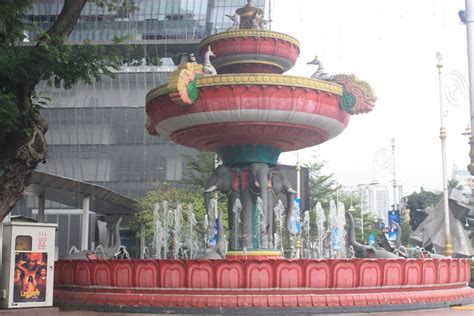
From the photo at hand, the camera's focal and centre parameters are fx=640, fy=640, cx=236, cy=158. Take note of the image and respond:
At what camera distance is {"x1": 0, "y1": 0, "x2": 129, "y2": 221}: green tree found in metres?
11.5

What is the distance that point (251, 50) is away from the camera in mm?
15664

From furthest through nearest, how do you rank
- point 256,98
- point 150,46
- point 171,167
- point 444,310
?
1. point 150,46
2. point 171,167
3. point 256,98
4. point 444,310

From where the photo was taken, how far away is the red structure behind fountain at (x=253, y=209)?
11078 millimetres

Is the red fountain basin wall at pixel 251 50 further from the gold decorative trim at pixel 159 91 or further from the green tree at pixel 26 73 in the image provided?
the green tree at pixel 26 73

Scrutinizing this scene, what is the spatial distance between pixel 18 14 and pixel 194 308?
21.2 ft

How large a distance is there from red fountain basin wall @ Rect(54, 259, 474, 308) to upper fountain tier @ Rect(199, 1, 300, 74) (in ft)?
20.7

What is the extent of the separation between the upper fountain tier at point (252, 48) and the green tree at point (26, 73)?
3878mm

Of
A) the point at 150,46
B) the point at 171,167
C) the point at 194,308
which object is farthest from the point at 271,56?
the point at 150,46

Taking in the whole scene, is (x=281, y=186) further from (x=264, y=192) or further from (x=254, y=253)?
(x=254, y=253)

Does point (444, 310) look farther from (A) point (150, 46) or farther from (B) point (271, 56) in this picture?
(A) point (150, 46)

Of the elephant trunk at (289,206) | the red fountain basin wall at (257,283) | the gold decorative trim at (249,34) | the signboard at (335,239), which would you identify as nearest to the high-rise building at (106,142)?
the signboard at (335,239)

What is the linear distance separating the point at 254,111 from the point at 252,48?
275 centimetres

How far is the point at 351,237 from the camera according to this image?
48.6ft

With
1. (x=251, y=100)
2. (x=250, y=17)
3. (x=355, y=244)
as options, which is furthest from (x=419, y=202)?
(x=251, y=100)
